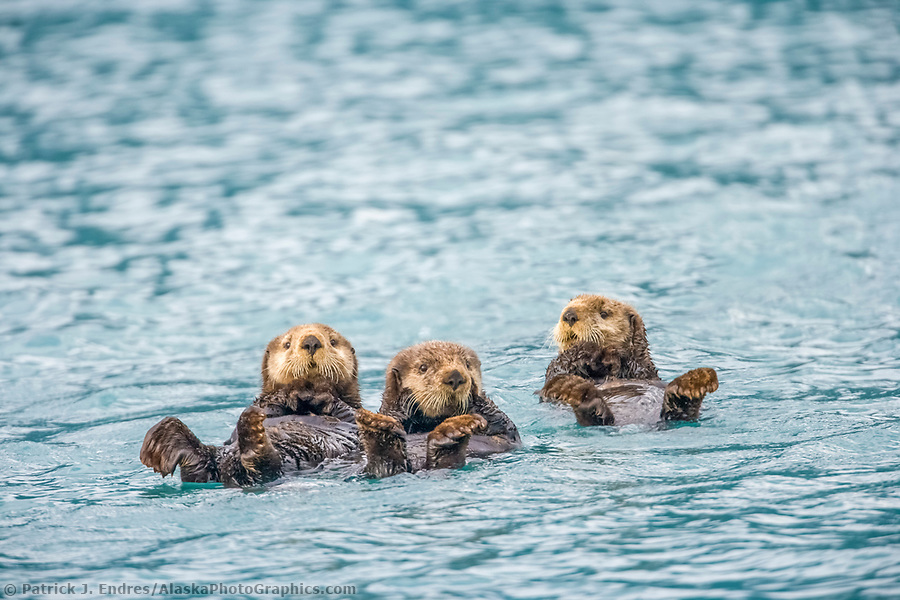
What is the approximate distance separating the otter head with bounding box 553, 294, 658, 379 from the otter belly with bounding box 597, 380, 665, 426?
30 cm

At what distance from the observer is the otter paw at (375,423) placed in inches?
180

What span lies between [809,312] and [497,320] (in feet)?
8.63

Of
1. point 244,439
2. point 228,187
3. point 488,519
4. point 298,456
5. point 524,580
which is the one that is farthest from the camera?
point 228,187

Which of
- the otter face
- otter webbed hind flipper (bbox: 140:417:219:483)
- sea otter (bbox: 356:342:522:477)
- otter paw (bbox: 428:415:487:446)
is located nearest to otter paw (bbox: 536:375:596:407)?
sea otter (bbox: 356:342:522:477)

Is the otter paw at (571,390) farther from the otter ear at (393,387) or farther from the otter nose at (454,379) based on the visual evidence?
the otter ear at (393,387)

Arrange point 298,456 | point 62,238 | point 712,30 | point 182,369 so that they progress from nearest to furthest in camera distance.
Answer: point 298,456
point 182,369
point 62,238
point 712,30

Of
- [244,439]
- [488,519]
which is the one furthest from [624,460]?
[244,439]

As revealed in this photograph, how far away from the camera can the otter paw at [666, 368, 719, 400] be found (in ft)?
17.2

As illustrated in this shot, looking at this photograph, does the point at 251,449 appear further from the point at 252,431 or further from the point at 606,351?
the point at 606,351

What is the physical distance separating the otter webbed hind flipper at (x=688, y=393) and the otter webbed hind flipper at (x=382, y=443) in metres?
1.51

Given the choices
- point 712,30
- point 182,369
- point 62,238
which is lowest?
point 182,369

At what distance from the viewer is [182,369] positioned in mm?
8180

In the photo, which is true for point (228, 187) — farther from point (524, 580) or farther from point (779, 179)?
point (524, 580)

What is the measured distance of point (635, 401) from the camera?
231 inches
